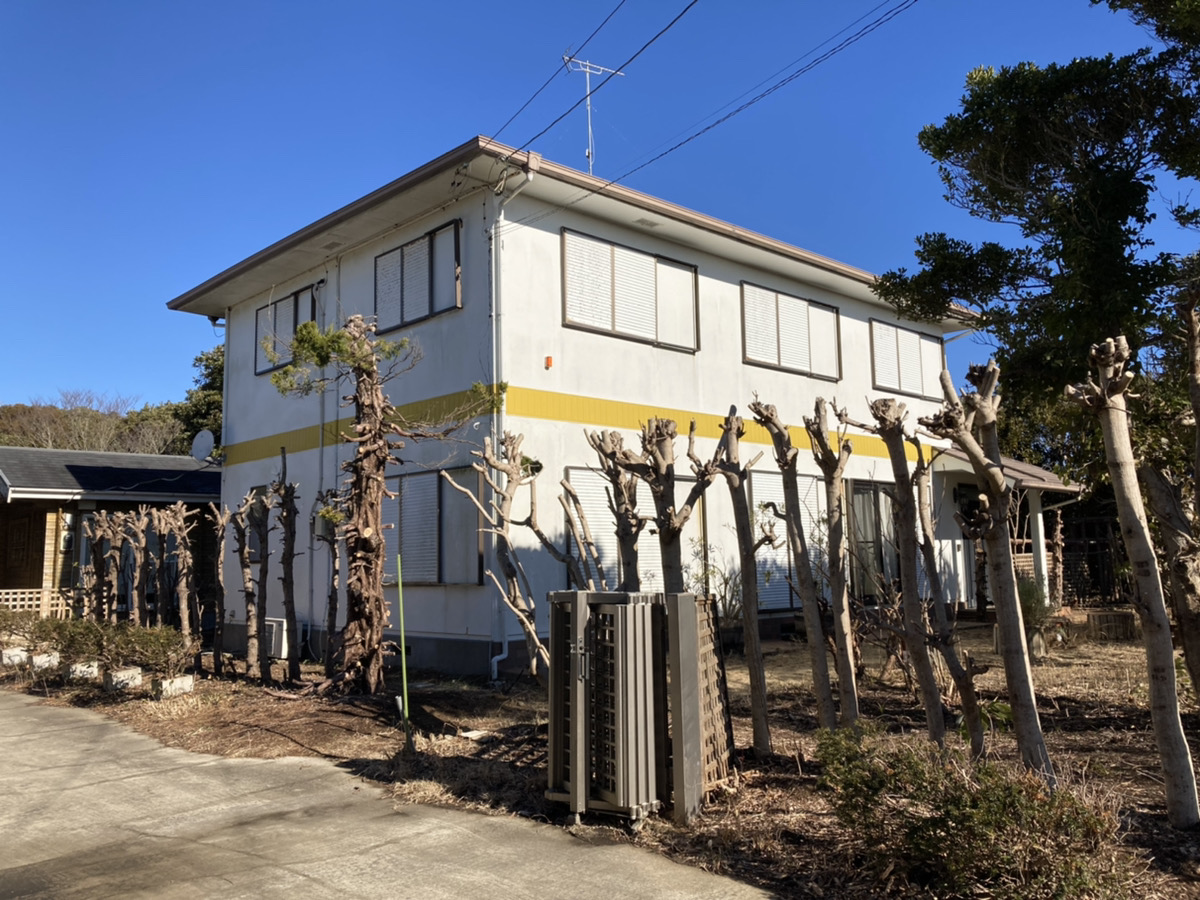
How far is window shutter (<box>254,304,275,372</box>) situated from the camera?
17188 mm

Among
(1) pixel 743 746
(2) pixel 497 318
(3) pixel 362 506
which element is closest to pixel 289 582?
(3) pixel 362 506

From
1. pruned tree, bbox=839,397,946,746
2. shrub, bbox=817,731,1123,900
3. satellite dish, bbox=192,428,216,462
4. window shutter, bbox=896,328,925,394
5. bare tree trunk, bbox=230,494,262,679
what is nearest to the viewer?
shrub, bbox=817,731,1123,900

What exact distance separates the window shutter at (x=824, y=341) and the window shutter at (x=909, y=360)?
232 centimetres

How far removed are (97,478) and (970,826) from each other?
20171 mm

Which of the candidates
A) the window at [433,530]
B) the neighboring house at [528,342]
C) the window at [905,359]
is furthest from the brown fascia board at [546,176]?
the window at [433,530]

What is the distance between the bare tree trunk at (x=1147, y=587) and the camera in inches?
191

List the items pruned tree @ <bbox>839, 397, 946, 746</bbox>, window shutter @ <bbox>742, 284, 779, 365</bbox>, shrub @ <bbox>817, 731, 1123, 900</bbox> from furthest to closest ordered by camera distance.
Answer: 1. window shutter @ <bbox>742, 284, 779, 365</bbox>
2. pruned tree @ <bbox>839, 397, 946, 746</bbox>
3. shrub @ <bbox>817, 731, 1123, 900</bbox>

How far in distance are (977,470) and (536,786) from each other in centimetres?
351

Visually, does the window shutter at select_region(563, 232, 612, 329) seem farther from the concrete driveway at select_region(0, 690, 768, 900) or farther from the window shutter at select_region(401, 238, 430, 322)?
the concrete driveway at select_region(0, 690, 768, 900)

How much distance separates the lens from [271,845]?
5.60m

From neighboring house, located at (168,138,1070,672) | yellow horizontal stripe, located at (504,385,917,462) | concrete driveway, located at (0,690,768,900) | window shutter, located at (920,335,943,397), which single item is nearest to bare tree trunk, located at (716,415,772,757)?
concrete driveway, located at (0,690,768,900)

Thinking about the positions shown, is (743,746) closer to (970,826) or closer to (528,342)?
(970,826)

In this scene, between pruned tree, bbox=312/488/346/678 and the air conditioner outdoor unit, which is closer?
pruned tree, bbox=312/488/346/678

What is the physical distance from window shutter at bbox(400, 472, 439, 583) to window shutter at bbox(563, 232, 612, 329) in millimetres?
3065
